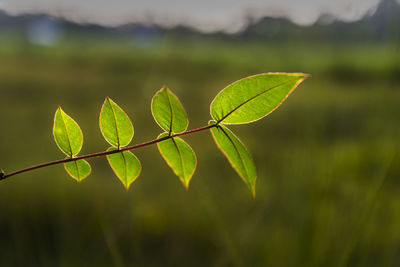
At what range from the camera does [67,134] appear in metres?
0.18

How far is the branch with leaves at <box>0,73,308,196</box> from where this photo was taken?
0.15 meters

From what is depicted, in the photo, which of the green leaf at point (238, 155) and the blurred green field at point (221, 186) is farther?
the blurred green field at point (221, 186)

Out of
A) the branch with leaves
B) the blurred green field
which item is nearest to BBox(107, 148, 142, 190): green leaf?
the branch with leaves

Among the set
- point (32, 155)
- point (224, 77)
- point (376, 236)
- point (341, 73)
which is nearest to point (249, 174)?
point (376, 236)

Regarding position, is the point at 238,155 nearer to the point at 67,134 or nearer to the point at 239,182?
the point at 67,134

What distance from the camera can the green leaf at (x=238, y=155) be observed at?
0.53ft

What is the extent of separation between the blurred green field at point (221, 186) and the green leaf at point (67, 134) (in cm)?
41

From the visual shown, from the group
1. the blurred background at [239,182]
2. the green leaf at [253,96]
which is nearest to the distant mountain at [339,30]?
the blurred background at [239,182]

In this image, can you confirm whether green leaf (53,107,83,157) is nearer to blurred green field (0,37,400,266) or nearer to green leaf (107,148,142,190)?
green leaf (107,148,142,190)

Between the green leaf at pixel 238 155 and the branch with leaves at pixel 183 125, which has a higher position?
the branch with leaves at pixel 183 125

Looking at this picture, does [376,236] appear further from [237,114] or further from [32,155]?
[32,155]

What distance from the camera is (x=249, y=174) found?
0.16 meters

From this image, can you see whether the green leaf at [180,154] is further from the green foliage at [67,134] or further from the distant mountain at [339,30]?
the distant mountain at [339,30]

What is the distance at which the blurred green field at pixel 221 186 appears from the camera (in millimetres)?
754
